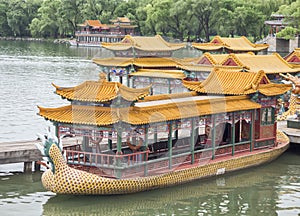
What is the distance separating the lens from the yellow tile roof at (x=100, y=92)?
21016 millimetres

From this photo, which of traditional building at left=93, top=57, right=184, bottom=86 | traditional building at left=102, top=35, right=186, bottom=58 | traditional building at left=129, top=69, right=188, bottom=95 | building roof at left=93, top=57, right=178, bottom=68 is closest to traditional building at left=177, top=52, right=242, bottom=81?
traditional building at left=129, top=69, right=188, bottom=95

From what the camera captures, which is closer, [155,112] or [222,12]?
[155,112]

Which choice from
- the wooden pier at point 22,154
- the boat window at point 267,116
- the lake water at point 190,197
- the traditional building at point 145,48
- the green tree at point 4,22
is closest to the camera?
the lake water at point 190,197

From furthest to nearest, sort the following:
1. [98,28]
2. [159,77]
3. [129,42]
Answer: [98,28], [129,42], [159,77]

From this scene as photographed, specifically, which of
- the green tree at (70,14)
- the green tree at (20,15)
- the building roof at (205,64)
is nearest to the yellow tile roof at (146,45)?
the building roof at (205,64)

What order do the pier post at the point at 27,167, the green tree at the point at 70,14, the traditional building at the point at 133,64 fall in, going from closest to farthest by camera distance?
the pier post at the point at 27,167
the traditional building at the point at 133,64
the green tree at the point at 70,14

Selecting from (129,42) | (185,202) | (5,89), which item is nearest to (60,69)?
(5,89)

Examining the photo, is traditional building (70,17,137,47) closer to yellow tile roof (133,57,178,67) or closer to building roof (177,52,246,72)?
yellow tile roof (133,57,178,67)

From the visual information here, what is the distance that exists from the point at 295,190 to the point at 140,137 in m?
6.37

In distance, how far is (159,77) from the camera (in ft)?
127

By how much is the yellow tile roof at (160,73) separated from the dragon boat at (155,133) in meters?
10.7

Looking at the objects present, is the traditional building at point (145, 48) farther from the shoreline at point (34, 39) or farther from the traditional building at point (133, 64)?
the shoreline at point (34, 39)

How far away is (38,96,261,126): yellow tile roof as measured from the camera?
20797 millimetres

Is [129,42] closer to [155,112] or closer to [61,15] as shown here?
[155,112]
